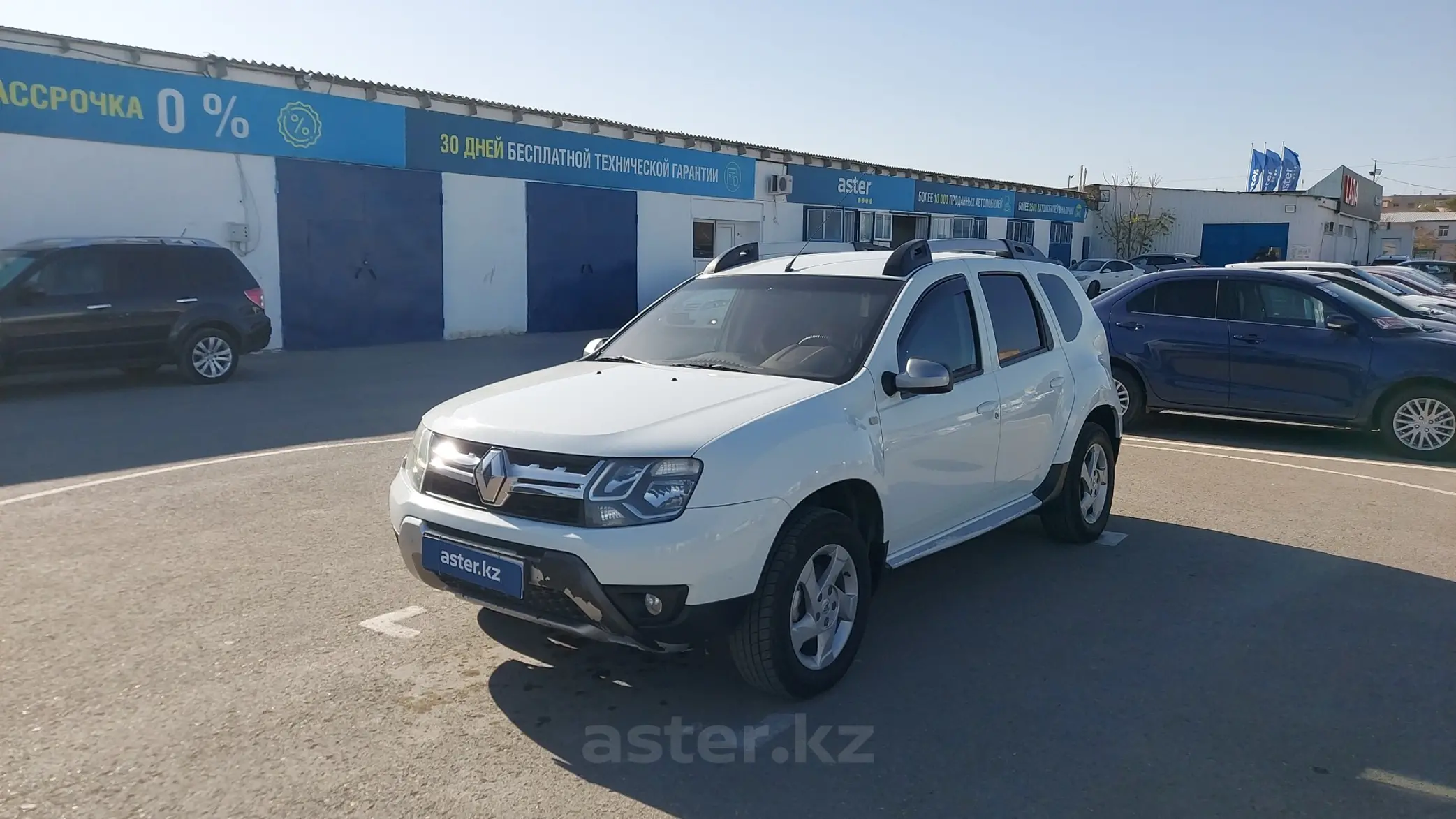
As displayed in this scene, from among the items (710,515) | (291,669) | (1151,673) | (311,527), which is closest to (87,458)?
→ (311,527)

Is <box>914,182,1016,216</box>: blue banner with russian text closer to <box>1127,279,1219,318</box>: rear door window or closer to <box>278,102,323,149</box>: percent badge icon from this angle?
<box>278,102,323,149</box>: percent badge icon

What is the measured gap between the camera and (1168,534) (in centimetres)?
682

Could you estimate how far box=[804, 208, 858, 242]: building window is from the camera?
29344 mm

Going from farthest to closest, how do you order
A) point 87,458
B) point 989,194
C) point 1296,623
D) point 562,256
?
point 989,194 < point 562,256 < point 87,458 < point 1296,623

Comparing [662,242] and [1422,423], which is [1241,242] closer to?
[662,242]

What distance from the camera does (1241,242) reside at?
152ft

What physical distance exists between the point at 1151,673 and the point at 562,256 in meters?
19.2

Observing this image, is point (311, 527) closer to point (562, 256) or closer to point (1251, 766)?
point (1251, 766)

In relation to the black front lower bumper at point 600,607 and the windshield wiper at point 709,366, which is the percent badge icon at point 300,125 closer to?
the windshield wiper at point 709,366

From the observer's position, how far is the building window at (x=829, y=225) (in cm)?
2934

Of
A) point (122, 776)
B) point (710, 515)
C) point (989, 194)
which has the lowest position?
point (122, 776)

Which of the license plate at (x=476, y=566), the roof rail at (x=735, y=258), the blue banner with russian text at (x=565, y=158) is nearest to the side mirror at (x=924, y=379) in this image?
the roof rail at (x=735, y=258)

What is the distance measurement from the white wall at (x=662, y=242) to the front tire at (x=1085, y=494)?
1801 centimetres

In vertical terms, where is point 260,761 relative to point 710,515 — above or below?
below
